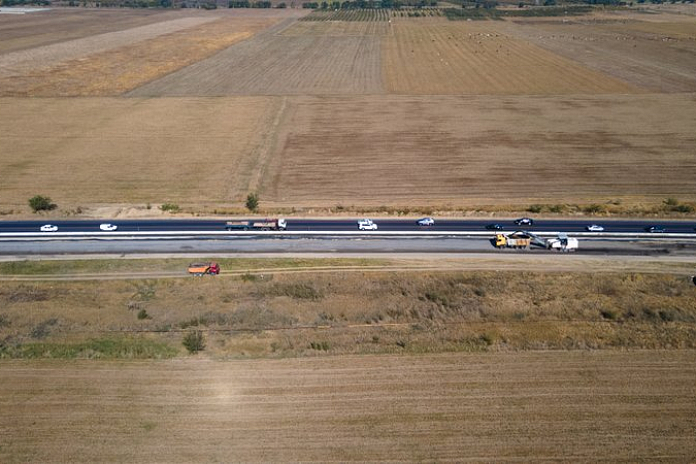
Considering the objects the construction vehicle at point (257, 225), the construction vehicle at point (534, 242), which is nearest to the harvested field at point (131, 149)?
the construction vehicle at point (257, 225)

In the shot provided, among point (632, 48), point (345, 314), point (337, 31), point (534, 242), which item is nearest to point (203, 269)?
point (345, 314)

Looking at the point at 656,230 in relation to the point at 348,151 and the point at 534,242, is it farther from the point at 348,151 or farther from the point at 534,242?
the point at 348,151

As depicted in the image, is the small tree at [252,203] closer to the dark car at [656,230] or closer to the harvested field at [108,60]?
the dark car at [656,230]

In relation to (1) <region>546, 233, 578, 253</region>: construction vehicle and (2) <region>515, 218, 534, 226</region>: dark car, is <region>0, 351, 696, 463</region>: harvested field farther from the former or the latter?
(2) <region>515, 218, 534, 226</region>: dark car

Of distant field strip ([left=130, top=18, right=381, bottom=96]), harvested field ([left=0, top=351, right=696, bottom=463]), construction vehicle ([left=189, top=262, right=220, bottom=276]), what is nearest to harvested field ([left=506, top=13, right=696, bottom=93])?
distant field strip ([left=130, top=18, right=381, bottom=96])

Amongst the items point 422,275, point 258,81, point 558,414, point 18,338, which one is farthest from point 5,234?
point 258,81

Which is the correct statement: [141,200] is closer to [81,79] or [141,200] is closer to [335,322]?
[335,322]
